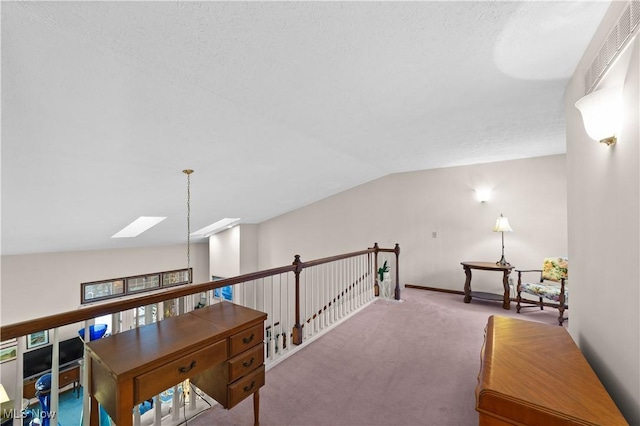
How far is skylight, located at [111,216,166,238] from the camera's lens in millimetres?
5602

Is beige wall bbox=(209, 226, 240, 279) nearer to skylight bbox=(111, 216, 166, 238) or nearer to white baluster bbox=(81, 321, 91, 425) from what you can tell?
skylight bbox=(111, 216, 166, 238)

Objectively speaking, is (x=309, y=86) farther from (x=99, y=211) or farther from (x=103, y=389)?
(x=99, y=211)

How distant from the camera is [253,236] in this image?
829 centimetres

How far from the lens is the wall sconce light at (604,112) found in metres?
1.33

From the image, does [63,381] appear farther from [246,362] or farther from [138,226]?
[246,362]

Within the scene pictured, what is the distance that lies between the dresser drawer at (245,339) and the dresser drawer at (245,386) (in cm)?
19

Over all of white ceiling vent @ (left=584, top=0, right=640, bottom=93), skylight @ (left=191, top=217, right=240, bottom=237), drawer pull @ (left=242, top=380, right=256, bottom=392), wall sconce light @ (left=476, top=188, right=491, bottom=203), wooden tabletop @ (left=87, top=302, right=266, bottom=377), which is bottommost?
drawer pull @ (left=242, top=380, right=256, bottom=392)

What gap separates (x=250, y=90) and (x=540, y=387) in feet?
8.70

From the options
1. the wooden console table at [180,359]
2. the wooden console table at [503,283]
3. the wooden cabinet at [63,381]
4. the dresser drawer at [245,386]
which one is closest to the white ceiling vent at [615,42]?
the wooden console table at [180,359]

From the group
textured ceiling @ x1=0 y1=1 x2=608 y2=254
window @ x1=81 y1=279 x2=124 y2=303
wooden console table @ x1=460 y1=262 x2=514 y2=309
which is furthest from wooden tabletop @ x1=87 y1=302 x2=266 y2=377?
window @ x1=81 y1=279 x2=124 y2=303

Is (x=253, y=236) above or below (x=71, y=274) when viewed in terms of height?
above

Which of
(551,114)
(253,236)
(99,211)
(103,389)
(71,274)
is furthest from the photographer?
(253,236)

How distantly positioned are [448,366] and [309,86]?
9.48 ft

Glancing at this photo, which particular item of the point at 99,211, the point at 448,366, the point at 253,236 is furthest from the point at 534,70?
the point at 253,236
